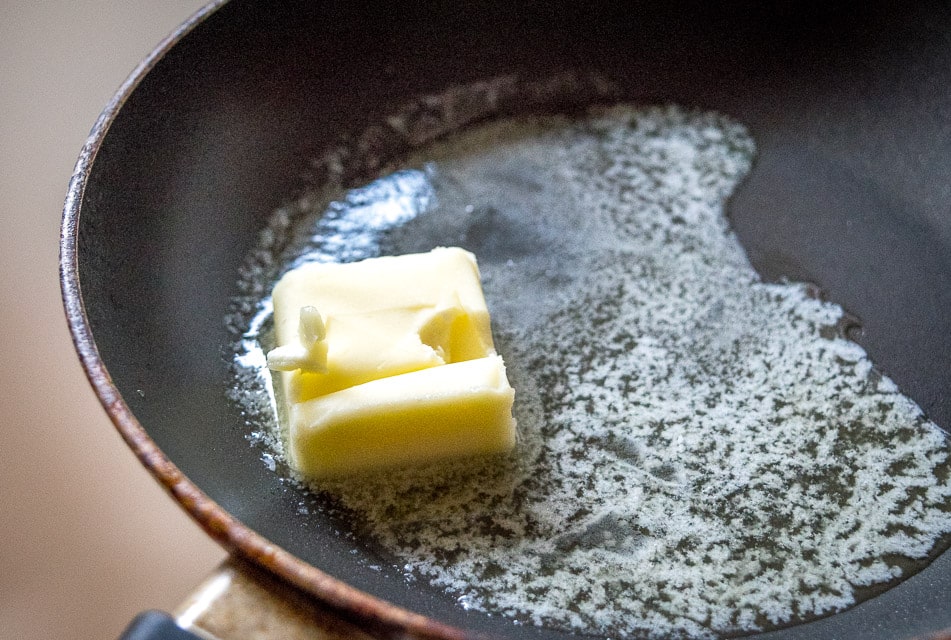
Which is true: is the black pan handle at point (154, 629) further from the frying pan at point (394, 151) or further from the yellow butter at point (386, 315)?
the yellow butter at point (386, 315)

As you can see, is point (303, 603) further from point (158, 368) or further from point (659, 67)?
point (659, 67)

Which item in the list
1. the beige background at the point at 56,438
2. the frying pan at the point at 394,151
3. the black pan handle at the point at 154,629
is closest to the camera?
the black pan handle at the point at 154,629

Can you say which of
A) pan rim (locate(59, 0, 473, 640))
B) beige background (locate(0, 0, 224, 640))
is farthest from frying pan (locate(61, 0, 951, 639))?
beige background (locate(0, 0, 224, 640))

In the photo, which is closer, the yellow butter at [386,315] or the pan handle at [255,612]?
the pan handle at [255,612]

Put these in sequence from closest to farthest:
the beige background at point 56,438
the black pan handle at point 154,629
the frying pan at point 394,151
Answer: the black pan handle at point 154,629 → the frying pan at point 394,151 → the beige background at point 56,438

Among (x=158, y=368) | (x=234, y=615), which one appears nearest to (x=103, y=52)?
(x=158, y=368)

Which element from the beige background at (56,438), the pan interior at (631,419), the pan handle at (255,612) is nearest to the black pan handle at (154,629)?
the pan handle at (255,612)
